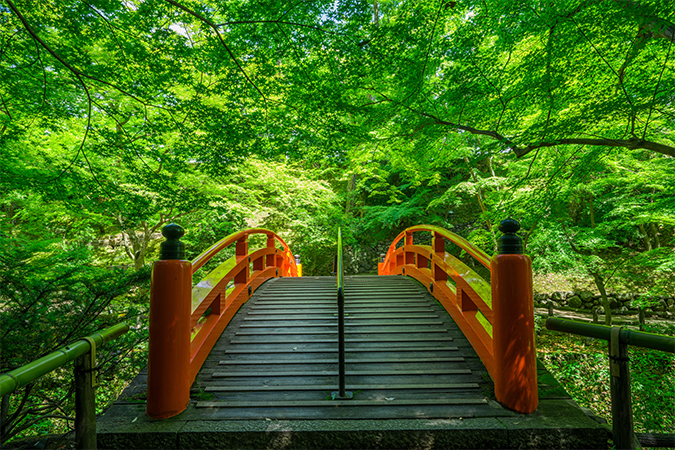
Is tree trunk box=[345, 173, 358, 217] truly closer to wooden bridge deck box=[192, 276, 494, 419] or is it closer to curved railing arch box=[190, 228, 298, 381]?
curved railing arch box=[190, 228, 298, 381]

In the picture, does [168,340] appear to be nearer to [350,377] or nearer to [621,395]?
[350,377]

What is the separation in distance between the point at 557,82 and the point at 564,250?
6684mm

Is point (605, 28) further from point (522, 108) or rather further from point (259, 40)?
point (259, 40)

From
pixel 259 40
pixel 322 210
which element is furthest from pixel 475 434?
pixel 322 210

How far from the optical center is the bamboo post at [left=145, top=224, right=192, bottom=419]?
2.21 m

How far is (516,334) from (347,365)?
1.52m

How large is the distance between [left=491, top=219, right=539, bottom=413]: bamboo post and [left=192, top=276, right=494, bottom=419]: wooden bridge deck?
0.26 meters

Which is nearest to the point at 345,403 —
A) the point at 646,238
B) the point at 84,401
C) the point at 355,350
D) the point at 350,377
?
the point at 350,377

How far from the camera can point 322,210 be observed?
11617mm

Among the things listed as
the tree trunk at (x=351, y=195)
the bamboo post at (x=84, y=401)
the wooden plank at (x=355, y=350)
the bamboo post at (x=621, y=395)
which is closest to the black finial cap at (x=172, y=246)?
the bamboo post at (x=84, y=401)

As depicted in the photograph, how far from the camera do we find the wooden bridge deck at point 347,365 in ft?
7.57

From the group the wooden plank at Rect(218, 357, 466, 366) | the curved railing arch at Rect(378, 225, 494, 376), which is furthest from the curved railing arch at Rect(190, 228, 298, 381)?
the curved railing arch at Rect(378, 225, 494, 376)

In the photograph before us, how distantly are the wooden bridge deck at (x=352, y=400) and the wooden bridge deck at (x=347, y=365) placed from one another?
1cm

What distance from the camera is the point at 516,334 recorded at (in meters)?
2.26
